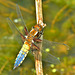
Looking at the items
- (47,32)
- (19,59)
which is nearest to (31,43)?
(19,59)

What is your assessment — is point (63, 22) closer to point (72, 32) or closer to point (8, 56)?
point (72, 32)

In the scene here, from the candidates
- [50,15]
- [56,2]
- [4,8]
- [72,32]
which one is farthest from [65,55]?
[4,8]

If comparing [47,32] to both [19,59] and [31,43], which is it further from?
[19,59]

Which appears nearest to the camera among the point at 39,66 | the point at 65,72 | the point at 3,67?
the point at 39,66

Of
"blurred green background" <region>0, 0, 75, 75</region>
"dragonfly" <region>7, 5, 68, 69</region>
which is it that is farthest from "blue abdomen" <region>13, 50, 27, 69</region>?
"blurred green background" <region>0, 0, 75, 75</region>

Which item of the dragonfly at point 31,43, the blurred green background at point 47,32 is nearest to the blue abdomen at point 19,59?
the dragonfly at point 31,43

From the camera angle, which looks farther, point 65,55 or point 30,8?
point 30,8

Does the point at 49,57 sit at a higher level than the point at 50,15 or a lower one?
lower

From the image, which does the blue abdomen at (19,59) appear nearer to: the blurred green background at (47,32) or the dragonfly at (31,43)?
the dragonfly at (31,43)
